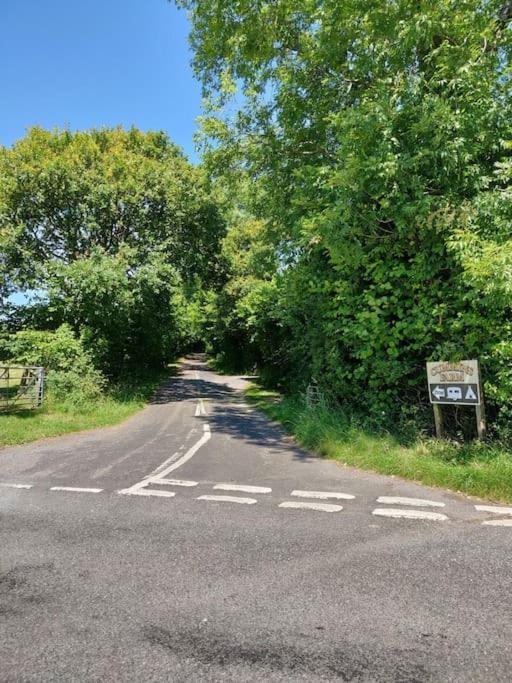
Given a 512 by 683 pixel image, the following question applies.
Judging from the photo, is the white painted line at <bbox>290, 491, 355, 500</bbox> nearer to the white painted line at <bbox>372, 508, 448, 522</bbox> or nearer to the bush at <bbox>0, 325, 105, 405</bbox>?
the white painted line at <bbox>372, 508, 448, 522</bbox>

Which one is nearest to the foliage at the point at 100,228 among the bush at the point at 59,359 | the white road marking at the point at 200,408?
the bush at the point at 59,359

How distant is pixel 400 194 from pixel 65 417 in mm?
10980

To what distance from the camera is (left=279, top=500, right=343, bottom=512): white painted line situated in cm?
500

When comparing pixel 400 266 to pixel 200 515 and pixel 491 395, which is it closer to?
pixel 491 395

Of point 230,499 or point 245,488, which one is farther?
point 245,488

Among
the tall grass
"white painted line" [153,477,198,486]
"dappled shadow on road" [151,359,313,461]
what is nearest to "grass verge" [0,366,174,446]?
the tall grass

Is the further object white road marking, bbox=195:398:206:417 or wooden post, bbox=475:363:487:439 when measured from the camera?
white road marking, bbox=195:398:206:417

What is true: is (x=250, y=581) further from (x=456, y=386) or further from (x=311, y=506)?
(x=456, y=386)

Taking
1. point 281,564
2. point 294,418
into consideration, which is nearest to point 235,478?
point 281,564

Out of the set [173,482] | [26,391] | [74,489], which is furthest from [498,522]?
[26,391]

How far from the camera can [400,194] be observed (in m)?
7.20

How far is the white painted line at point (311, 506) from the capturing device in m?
5.00

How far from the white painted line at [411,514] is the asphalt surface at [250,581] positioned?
24 millimetres

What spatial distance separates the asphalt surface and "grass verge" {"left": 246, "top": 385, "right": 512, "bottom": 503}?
1.20 feet
